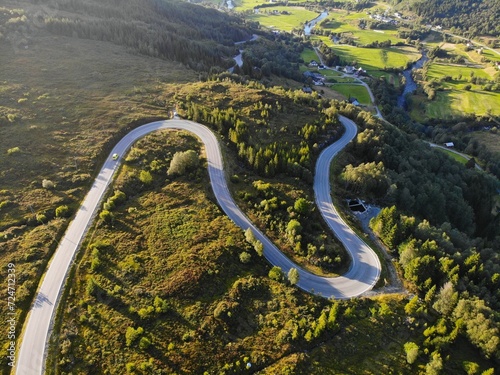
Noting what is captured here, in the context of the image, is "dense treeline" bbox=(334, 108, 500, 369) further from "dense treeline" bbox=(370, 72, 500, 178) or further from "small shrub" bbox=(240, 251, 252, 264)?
"dense treeline" bbox=(370, 72, 500, 178)

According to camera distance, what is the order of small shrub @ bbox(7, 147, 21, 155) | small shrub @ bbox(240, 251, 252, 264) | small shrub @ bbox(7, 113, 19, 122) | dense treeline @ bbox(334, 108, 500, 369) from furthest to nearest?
small shrub @ bbox(7, 113, 19, 122), small shrub @ bbox(7, 147, 21, 155), small shrub @ bbox(240, 251, 252, 264), dense treeline @ bbox(334, 108, 500, 369)

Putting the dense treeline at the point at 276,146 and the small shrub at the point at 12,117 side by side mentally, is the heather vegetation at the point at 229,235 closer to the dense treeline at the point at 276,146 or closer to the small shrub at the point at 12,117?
the small shrub at the point at 12,117

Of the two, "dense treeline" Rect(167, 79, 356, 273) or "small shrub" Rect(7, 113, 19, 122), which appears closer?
"dense treeline" Rect(167, 79, 356, 273)

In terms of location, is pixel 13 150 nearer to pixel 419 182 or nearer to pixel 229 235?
pixel 229 235

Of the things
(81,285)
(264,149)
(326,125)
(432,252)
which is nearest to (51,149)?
(81,285)

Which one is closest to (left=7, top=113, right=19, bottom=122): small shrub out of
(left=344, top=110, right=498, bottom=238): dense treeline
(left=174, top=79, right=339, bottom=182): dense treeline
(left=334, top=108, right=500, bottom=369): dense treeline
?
(left=174, top=79, right=339, bottom=182): dense treeline

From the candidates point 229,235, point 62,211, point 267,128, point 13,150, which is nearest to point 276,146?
point 267,128

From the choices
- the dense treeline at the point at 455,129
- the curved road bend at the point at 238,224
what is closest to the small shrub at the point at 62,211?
the curved road bend at the point at 238,224

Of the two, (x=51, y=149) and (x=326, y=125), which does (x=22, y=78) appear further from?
(x=326, y=125)
